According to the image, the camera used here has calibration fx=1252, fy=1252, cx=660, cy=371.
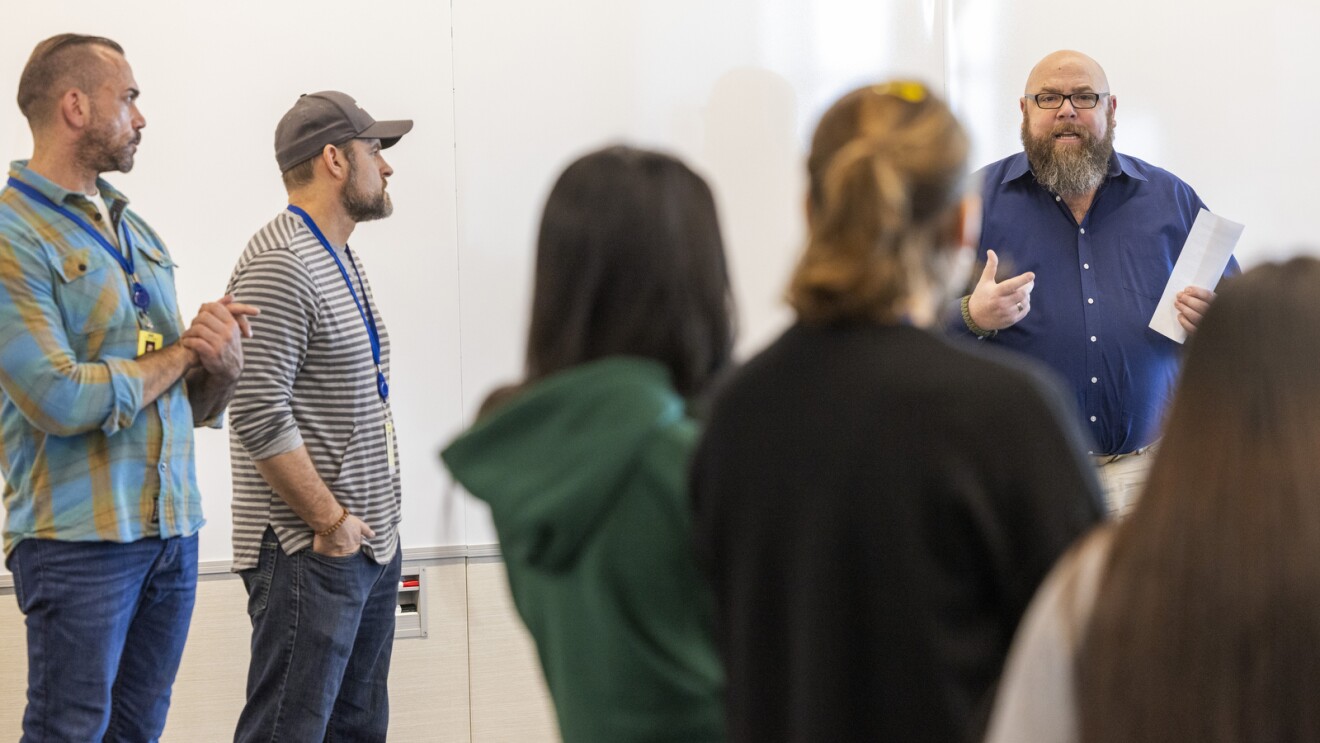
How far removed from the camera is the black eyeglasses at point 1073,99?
11.0ft

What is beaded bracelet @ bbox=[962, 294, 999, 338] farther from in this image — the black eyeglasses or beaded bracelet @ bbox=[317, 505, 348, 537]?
beaded bracelet @ bbox=[317, 505, 348, 537]

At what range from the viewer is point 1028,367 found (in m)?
1.13

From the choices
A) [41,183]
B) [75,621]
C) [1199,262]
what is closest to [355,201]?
[41,183]

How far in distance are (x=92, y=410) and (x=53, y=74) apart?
0.67 meters

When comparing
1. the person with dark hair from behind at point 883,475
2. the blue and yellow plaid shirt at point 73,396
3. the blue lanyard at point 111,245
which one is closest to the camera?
the person with dark hair from behind at point 883,475

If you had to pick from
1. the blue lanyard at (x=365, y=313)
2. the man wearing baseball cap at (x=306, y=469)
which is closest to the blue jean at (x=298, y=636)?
the man wearing baseball cap at (x=306, y=469)

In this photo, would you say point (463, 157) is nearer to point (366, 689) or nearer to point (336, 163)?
point (336, 163)

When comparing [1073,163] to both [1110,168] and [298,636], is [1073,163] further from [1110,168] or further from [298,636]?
[298,636]

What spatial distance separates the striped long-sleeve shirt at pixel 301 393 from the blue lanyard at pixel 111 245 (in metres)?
0.23

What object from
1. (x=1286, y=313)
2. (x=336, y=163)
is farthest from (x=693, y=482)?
(x=336, y=163)

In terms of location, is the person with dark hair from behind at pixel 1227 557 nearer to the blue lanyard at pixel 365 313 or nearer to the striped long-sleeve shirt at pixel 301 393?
the striped long-sleeve shirt at pixel 301 393

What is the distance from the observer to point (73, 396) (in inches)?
88.9

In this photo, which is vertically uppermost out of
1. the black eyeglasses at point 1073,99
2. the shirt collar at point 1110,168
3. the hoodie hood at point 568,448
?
the black eyeglasses at point 1073,99

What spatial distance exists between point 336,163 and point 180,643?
1.11m
